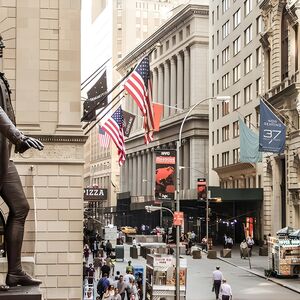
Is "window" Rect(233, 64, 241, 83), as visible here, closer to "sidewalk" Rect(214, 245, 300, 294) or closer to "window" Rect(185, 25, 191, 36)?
"sidewalk" Rect(214, 245, 300, 294)

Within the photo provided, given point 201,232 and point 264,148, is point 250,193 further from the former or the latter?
point 264,148

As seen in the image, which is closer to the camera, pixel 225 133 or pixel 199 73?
pixel 225 133

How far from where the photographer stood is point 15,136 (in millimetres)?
7277

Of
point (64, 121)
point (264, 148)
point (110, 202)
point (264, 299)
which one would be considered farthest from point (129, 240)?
point (110, 202)

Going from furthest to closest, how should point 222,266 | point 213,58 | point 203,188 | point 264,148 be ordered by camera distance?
point 213,58, point 203,188, point 222,266, point 264,148

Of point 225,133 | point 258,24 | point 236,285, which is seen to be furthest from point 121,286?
point 225,133

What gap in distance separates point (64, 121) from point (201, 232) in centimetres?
5255

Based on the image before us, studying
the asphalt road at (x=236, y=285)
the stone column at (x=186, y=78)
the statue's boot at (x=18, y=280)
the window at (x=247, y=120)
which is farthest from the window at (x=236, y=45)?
the statue's boot at (x=18, y=280)

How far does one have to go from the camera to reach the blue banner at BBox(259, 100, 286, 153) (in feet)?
136

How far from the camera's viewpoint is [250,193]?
62.7 m

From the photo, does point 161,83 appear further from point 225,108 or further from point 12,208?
point 12,208

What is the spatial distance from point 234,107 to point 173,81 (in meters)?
31.9

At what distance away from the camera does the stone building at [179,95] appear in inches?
3524

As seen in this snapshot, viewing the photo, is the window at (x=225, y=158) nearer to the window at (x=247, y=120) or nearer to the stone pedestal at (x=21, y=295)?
the window at (x=247, y=120)
